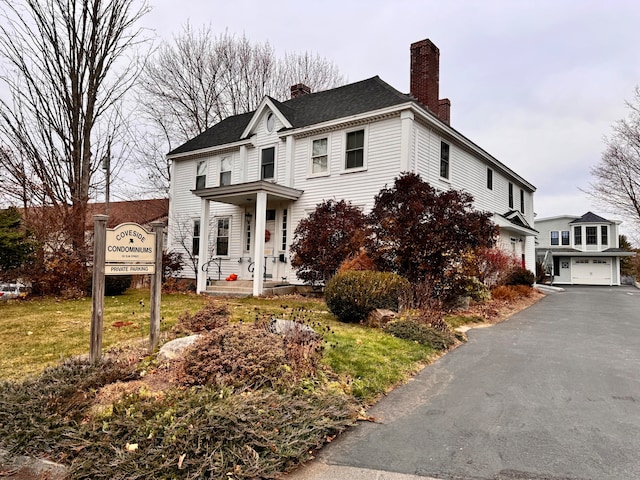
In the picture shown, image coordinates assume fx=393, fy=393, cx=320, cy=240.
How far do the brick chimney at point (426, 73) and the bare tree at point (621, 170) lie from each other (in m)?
16.7

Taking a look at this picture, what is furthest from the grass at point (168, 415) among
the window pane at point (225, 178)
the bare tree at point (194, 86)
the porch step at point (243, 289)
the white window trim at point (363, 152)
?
the bare tree at point (194, 86)

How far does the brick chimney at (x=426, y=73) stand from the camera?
15727 millimetres

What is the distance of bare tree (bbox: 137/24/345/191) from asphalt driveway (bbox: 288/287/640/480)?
24.2 meters

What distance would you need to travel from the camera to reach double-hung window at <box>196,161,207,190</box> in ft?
62.5

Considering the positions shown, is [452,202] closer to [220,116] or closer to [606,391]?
[606,391]

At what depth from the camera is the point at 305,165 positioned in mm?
15477

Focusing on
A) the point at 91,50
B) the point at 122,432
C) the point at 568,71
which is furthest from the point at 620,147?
the point at 122,432

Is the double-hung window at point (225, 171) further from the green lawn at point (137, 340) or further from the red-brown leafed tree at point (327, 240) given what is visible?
the green lawn at point (137, 340)

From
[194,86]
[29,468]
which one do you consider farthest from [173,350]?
[194,86]

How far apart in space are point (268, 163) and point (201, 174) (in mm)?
4358

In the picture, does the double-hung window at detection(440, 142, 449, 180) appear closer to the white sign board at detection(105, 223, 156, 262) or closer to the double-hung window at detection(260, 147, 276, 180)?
the double-hung window at detection(260, 147, 276, 180)

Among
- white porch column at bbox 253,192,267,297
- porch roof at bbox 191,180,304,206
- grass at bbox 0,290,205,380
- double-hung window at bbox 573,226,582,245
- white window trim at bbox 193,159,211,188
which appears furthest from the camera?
double-hung window at bbox 573,226,582,245

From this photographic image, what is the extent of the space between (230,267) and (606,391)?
1438cm

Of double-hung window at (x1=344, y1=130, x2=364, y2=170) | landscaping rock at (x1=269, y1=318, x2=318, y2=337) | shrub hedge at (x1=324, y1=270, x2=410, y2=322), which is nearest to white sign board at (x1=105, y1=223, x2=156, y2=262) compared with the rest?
landscaping rock at (x1=269, y1=318, x2=318, y2=337)
